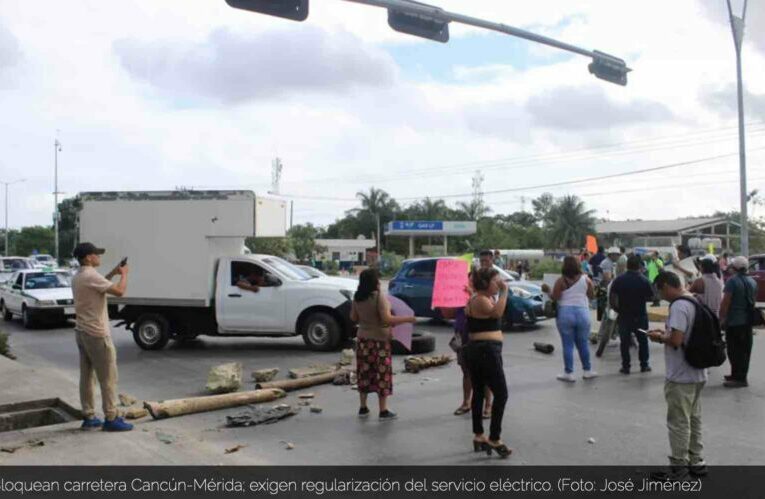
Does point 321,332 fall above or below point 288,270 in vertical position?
below

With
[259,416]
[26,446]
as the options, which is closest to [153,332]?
[259,416]

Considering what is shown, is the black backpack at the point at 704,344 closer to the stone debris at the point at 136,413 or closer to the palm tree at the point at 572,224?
the stone debris at the point at 136,413

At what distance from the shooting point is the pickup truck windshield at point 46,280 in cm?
1873

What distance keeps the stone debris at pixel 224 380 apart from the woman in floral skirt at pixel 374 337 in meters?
2.21

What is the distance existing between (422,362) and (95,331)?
512 cm

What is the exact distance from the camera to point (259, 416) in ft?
24.0

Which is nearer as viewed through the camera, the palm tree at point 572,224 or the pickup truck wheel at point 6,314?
the pickup truck wheel at point 6,314

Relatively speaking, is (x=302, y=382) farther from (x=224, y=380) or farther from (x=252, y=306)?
(x=252, y=306)

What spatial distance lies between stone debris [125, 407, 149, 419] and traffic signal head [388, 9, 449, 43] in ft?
21.1

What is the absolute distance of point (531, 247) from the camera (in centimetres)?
7781

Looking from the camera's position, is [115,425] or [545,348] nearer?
[115,425]

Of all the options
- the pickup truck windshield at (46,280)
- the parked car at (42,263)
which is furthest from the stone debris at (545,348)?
the parked car at (42,263)
